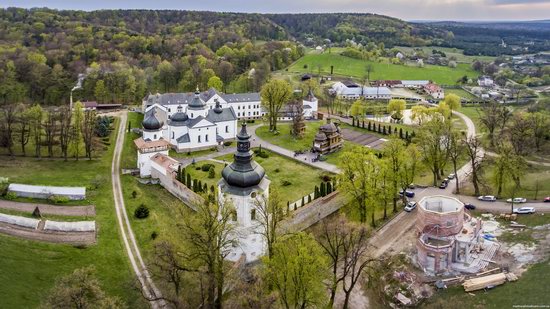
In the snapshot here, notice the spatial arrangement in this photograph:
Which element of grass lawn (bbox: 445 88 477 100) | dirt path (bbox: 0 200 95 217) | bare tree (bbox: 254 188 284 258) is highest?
grass lawn (bbox: 445 88 477 100)

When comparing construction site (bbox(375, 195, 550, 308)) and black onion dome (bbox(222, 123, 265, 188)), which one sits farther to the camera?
black onion dome (bbox(222, 123, 265, 188))

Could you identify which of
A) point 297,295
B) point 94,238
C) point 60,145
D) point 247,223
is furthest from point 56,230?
point 60,145

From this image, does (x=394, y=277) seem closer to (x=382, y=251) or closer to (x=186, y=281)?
(x=382, y=251)

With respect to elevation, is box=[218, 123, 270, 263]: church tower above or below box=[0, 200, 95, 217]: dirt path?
above

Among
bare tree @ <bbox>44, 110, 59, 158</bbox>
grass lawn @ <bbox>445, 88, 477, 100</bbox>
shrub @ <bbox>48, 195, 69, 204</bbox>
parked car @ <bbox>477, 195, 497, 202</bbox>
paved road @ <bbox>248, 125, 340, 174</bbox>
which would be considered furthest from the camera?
grass lawn @ <bbox>445, 88, 477, 100</bbox>

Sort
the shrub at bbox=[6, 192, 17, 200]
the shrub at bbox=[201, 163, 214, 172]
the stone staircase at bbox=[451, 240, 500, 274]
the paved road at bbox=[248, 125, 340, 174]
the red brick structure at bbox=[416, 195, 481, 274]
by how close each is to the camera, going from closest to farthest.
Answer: the stone staircase at bbox=[451, 240, 500, 274] < the red brick structure at bbox=[416, 195, 481, 274] < the shrub at bbox=[6, 192, 17, 200] < the shrub at bbox=[201, 163, 214, 172] < the paved road at bbox=[248, 125, 340, 174]

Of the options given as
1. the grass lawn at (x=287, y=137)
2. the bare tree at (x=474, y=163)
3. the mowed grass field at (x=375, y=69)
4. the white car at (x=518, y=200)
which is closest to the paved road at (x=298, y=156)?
the grass lawn at (x=287, y=137)

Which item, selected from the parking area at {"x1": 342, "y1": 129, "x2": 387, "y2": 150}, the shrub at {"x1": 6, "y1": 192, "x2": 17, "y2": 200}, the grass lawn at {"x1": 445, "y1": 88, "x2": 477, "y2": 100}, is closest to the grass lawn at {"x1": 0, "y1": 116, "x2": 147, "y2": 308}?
the shrub at {"x1": 6, "y1": 192, "x2": 17, "y2": 200}

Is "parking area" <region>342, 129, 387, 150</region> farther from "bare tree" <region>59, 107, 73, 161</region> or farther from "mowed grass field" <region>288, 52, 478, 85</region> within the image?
"mowed grass field" <region>288, 52, 478, 85</region>
